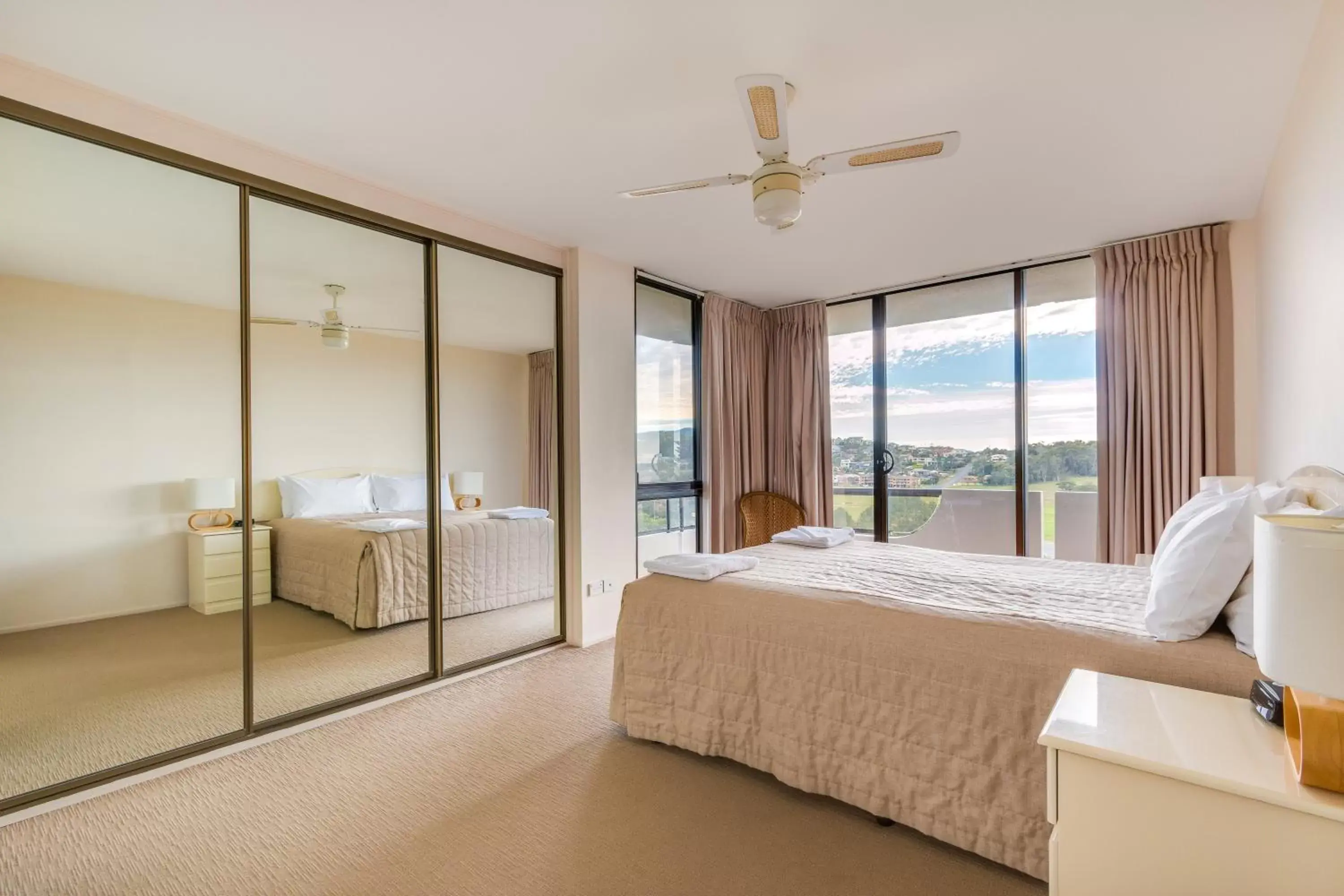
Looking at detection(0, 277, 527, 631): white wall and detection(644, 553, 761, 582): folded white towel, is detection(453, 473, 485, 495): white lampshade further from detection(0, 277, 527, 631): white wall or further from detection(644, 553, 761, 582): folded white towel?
detection(644, 553, 761, 582): folded white towel

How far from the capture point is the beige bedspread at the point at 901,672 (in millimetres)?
1767

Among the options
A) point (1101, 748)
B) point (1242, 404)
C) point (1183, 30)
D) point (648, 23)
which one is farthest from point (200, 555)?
point (1242, 404)

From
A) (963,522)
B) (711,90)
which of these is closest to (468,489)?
(711,90)

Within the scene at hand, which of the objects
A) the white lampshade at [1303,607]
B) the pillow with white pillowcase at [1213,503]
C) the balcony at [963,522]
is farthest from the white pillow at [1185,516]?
the balcony at [963,522]

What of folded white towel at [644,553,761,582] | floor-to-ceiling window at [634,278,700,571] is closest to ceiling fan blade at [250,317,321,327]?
folded white towel at [644,553,761,582]

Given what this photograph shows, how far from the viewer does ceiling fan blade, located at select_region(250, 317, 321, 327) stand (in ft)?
8.95

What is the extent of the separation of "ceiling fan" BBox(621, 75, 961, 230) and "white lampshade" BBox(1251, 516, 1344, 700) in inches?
58.7

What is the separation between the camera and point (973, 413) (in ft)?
15.3

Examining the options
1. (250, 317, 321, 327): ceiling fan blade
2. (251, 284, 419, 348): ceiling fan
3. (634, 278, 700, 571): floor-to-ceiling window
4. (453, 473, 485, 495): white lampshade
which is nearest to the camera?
(250, 317, 321, 327): ceiling fan blade

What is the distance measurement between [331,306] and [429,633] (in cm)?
180

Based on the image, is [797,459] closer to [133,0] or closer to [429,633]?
[429,633]

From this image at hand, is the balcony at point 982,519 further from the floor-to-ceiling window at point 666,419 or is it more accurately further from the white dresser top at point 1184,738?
the white dresser top at point 1184,738

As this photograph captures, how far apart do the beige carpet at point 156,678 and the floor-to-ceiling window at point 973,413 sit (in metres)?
3.79

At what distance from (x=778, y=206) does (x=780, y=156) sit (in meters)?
0.19
